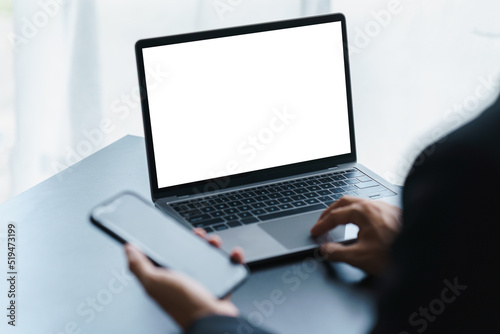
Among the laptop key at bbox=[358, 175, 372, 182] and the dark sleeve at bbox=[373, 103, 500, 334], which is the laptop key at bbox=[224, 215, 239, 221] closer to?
the laptop key at bbox=[358, 175, 372, 182]

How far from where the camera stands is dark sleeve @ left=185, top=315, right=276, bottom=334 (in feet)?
2.07

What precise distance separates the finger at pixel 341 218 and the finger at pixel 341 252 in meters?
0.03

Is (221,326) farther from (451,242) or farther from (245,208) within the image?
(245,208)

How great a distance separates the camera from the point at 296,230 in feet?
3.39

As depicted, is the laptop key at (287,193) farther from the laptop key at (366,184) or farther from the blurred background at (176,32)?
the blurred background at (176,32)

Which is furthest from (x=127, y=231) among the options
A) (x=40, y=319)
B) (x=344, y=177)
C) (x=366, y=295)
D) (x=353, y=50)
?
(x=353, y=50)

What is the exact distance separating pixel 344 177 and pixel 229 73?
278mm

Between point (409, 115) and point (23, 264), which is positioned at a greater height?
point (23, 264)

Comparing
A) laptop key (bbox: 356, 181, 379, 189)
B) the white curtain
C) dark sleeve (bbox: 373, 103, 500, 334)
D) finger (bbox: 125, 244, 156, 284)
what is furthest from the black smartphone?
the white curtain

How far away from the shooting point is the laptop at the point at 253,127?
1.10m

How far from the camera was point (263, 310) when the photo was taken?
2.86ft

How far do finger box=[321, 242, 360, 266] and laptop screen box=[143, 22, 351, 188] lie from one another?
0.26m

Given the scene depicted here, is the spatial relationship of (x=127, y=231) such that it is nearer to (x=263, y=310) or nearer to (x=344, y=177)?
(x=263, y=310)

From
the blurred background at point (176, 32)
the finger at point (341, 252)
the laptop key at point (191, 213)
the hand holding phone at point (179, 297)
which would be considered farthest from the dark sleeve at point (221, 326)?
the blurred background at point (176, 32)
